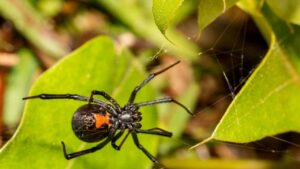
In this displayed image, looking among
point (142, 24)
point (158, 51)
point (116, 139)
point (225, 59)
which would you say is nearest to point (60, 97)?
point (116, 139)

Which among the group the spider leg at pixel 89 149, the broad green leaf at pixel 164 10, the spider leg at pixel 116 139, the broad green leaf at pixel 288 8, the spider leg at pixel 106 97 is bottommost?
the spider leg at pixel 116 139

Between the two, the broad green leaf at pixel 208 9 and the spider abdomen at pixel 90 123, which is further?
the spider abdomen at pixel 90 123

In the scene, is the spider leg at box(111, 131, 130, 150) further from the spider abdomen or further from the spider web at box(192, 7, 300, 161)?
the spider web at box(192, 7, 300, 161)

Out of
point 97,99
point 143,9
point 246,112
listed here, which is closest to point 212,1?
point 246,112

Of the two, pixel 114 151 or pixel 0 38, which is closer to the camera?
pixel 114 151

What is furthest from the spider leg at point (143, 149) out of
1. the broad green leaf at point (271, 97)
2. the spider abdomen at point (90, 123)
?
the broad green leaf at point (271, 97)

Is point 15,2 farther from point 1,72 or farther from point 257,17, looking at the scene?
point 257,17

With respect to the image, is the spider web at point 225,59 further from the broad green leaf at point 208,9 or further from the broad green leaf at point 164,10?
A: the broad green leaf at point 164,10
